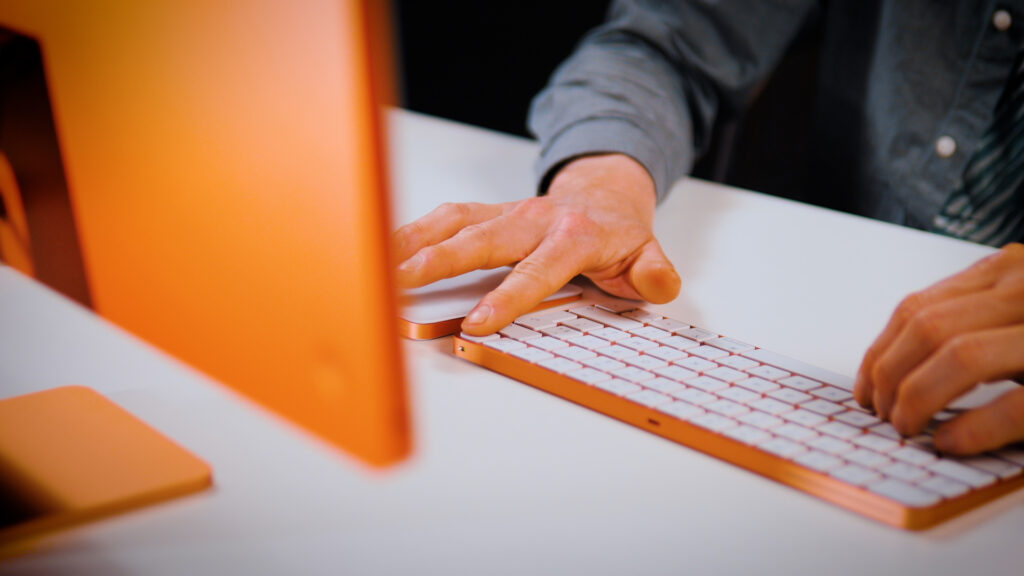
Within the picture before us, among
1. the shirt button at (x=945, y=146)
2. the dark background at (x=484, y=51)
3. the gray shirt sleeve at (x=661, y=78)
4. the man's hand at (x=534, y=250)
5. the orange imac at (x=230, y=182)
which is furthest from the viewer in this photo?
the dark background at (x=484, y=51)

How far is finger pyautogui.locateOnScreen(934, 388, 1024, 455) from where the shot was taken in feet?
1.18

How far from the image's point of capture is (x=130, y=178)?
9.7 inches

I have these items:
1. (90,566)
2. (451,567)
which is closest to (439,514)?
(451,567)

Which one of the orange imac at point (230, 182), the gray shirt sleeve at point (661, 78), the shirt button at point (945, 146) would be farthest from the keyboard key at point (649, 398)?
the shirt button at point (945, 146)

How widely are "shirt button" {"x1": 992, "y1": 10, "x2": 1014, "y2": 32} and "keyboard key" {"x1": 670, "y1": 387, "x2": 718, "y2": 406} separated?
2.47 feet

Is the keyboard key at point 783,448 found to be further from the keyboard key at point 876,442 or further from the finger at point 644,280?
the finger at point 644,280

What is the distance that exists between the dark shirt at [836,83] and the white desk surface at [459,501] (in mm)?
412

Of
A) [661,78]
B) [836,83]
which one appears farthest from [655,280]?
[836,83]

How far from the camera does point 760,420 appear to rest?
1.26 ft

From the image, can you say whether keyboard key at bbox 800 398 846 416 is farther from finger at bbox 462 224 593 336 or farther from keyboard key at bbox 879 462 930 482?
finger at bbox 462 224 593 336

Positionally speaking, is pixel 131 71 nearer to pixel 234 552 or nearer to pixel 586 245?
pixel 234 552

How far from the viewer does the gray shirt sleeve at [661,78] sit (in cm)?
81

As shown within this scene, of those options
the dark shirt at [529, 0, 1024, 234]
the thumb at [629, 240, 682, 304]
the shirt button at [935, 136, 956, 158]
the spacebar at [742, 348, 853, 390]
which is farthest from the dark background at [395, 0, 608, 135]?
the spacebar at [742, 348, 853, 390]

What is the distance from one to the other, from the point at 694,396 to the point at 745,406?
3cm
